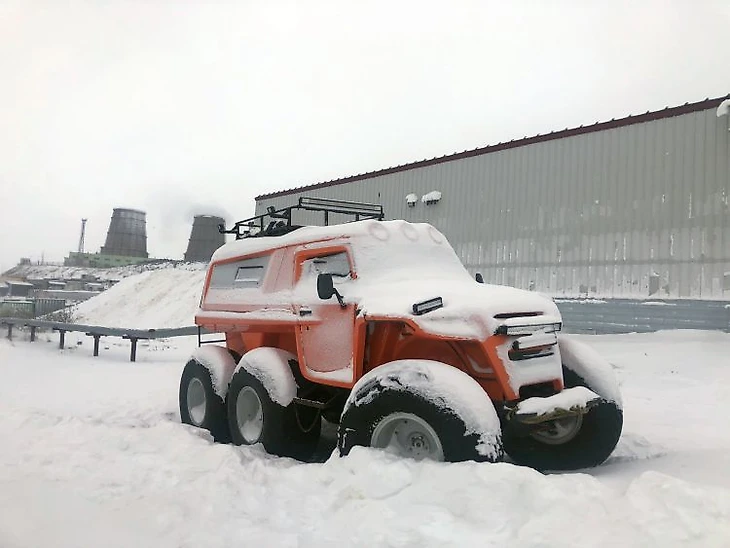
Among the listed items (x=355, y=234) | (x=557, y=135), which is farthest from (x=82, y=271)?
(x=355, y=234)

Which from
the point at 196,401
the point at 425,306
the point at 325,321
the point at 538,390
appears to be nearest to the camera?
the point at 425,306

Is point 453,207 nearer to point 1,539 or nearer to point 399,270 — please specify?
point 399,270

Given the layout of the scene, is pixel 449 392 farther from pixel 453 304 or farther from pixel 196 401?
pixel 196 401

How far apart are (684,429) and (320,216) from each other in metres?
15.3

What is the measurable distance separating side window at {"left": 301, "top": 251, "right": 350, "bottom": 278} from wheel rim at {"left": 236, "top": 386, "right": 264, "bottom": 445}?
1.36 m

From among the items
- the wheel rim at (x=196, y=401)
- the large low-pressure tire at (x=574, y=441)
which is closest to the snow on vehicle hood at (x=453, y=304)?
the large low-pressure tire at (x=574, y=441)

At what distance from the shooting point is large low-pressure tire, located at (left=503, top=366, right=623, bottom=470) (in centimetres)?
474

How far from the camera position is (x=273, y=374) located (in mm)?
5262

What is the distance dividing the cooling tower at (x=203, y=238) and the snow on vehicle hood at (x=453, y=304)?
3846 cm

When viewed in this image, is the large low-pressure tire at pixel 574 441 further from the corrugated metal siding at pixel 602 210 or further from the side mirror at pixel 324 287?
the corrugated metal siding at pixel 602 210

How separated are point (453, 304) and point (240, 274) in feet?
11.0

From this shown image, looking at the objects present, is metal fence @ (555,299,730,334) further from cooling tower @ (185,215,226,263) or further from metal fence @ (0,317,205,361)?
cooling tower @ (185,215,226,263)

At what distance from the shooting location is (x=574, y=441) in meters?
4.88

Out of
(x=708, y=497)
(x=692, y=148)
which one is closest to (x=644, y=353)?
(x=692, y=148)
